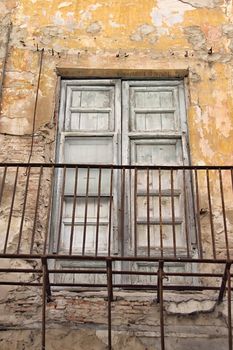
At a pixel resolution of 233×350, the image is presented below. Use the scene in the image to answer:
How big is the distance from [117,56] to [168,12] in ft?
3.30

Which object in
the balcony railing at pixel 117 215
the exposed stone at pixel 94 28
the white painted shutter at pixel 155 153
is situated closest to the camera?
the balcony railing at pixel 117 215

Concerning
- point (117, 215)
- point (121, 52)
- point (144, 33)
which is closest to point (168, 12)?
point (144, 33)

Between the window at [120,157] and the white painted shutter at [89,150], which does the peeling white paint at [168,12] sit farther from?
the white painted shutter at [89,150]

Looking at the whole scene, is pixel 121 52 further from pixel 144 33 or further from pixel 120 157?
pixel 120 157

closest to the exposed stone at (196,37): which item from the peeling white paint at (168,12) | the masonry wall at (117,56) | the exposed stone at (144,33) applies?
the masonry wall at (117,56)

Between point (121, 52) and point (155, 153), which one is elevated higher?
point (121, 52)

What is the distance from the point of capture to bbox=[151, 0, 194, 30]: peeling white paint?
24.5 ft

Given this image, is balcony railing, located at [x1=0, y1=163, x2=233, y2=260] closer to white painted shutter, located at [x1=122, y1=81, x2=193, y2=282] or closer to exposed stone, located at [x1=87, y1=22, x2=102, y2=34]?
white painted shutter, located at [x1=122, y1=81, x2=193, y2=282]

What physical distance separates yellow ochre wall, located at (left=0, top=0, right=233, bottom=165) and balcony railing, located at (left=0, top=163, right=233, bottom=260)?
14.7 inches

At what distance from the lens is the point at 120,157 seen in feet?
21.1

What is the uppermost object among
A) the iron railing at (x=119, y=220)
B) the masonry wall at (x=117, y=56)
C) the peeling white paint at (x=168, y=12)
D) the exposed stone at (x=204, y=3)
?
the exposed stone at (x=204, y=3)

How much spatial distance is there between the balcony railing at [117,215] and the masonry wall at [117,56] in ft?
0.12

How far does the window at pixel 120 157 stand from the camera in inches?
231

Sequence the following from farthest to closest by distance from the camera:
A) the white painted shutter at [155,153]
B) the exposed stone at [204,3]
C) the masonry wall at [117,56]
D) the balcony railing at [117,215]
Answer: the exposed stone at [204,3] < the masonry wall at [117,56] < the white painted shutter at [155,153] < the balcony railing at [117,215]
